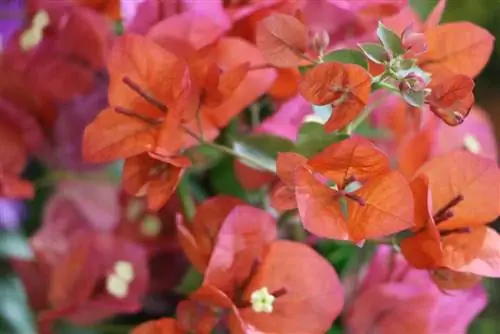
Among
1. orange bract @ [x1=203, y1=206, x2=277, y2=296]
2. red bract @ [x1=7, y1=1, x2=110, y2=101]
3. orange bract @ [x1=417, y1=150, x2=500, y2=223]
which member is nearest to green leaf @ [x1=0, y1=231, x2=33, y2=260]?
red bract @ [x1=7, y1=1, x2=110, y2=101]

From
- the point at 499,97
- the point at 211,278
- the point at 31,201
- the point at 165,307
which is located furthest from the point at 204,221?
the point at 499,97

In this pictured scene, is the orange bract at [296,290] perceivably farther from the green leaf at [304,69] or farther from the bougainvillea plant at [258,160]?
the green leaf at [304,69]

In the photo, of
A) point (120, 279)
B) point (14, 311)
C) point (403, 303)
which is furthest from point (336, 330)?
point (14, 311)

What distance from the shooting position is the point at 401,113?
1.87 feet

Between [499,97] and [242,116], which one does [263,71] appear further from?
[499,97]

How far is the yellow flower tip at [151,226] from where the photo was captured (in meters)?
0.62

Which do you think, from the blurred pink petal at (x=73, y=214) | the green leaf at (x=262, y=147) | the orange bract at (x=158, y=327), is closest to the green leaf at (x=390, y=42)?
the green leaf at (x=262, y=147)

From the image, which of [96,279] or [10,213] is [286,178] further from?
[10,213]

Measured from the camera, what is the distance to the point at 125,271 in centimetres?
57

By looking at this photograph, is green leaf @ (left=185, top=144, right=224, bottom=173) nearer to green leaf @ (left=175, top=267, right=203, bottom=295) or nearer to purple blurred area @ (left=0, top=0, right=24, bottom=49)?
green leaf @ (left=175, top=267, right=203, bottom=295)

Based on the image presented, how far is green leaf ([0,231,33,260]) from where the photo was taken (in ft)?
2.06

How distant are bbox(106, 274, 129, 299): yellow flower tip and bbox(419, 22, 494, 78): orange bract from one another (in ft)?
0.87

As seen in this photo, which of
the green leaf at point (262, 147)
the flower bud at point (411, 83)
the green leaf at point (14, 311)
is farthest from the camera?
the green leaf at point (14, 311)

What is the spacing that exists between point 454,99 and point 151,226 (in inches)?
11.6
